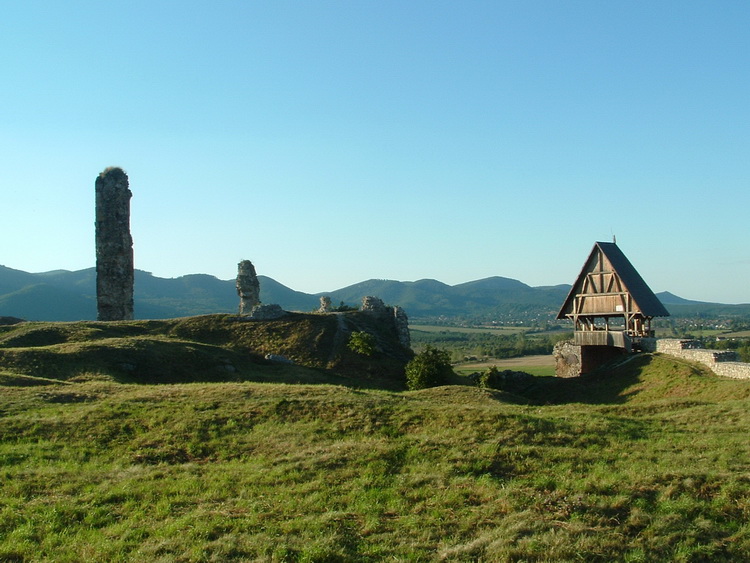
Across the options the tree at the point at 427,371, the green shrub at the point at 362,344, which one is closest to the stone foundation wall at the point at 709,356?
the tree at the point at 427,371

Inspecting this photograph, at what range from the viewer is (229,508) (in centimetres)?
1070

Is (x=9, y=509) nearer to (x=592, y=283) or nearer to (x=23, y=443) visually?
(x=23, y=443)

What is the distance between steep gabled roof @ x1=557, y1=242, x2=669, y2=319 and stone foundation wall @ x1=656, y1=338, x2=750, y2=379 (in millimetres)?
2497

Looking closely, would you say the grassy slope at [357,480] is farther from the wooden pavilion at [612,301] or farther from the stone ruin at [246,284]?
the stone ruin at [246,284]

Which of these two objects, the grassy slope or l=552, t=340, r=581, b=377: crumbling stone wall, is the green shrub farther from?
the grassy slope

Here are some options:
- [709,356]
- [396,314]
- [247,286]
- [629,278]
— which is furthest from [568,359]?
[247,286]

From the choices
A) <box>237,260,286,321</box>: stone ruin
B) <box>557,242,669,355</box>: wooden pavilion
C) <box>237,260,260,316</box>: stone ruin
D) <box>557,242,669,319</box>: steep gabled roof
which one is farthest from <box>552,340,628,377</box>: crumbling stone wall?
<box>237,260,260,316</box>: stone ruin

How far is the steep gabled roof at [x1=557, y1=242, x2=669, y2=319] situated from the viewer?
35.2m

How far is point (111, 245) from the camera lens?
4934 centimetres

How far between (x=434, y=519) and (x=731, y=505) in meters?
5.42

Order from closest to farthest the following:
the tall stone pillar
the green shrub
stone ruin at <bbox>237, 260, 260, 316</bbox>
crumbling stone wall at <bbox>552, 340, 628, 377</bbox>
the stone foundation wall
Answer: the stone foundation wall
crumbling stone wall at <bbox>552, 340, 628, 377</bbox>
the green shrub
the tall stone pillar
stone ruin at <bbox>237, 260, 260, 316</bbox>

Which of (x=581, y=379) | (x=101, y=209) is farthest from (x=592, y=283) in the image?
(x=101, y=209)

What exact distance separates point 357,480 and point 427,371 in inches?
925

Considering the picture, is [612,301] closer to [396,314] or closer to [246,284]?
[396,314]
